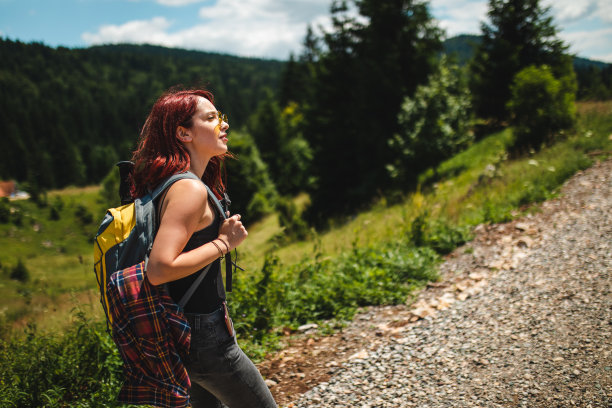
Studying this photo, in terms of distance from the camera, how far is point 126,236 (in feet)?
5.32

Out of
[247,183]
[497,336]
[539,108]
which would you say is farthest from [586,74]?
[247,183]

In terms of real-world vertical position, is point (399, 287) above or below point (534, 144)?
below

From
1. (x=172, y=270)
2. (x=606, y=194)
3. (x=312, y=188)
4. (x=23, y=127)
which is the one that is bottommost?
(x=312, y=188)

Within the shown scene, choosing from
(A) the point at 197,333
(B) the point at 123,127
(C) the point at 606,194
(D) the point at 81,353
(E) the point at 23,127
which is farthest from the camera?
(B) the point at 123,127

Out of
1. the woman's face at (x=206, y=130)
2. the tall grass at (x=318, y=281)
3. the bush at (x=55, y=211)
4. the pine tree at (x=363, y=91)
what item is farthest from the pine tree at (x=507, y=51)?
the bush at (x=55, y=211)

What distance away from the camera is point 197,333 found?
1.74 meters

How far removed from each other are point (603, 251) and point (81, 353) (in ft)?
22.1

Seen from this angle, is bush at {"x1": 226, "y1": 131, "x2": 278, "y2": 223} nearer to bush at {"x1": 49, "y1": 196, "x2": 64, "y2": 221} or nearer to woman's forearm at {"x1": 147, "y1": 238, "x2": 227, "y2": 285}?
bush at {"x1": 49, "y1": 196, "x2": 64, "y2": 221}

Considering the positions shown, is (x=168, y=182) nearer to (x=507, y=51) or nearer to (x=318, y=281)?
(x=318, y=281)

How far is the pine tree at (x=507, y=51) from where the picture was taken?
1741cm

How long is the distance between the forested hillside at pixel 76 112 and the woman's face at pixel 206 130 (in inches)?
1116

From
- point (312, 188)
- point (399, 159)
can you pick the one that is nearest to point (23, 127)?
point (312, 188)

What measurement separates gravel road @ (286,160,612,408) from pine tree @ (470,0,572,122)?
14.6 meters

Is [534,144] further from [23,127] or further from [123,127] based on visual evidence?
[123,127]
